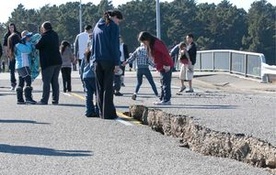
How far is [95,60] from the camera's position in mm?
13766

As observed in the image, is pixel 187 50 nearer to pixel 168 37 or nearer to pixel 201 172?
pixel 201 172

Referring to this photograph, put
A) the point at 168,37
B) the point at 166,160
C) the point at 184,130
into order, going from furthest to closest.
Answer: the point at 168,37, the point at 184,130, the point at 166,160

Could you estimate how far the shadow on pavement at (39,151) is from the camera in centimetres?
976

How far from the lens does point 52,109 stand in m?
16.0

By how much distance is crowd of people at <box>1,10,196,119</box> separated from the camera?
13719 millimetres

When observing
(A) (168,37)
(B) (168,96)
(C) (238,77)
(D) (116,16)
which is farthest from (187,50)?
(A) (168,37)

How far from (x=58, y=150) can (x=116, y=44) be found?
3.96 m

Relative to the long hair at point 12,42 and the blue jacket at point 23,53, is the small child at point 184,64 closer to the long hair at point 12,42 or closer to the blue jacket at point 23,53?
the long hair at point 12,42

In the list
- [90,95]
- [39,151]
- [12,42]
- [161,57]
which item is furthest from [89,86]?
[12,42]

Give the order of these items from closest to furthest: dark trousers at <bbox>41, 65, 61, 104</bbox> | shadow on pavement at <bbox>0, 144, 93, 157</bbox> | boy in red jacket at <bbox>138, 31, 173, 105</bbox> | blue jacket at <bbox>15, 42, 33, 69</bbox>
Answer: shadow on pavement at <bbox>0, 144, 93, 157</bbox> → boy in red jacket at <bbox>138, 31, 173, 105</bbox> → dark trousers at <bbox>41, 65, 61, 104</bbox> → blue jacket at <bbox>15, 42, 33, 69</bbox>

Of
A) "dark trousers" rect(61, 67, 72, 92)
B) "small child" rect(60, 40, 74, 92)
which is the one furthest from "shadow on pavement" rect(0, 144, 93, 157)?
"small child" rect(60, 40, 74, 92)

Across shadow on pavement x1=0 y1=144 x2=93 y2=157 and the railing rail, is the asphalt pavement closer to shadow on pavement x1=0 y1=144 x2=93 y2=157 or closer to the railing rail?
shadow on pavement x1=0 y1=144 x2=93 y2=157

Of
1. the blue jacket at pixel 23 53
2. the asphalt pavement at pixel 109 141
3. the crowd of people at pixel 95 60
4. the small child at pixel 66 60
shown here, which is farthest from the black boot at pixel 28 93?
the small child at pixel 66 60

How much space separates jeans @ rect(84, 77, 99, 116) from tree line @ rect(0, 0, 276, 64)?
2873 inches
